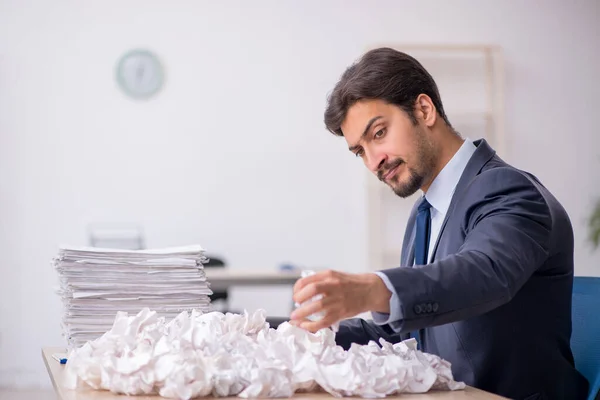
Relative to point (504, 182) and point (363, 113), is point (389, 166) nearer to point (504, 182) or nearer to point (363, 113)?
point (363, 113)

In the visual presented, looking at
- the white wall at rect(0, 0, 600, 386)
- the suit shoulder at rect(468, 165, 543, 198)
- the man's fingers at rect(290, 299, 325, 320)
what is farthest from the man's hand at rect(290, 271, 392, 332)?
the white wall at rect(0, 0, 600, 386)

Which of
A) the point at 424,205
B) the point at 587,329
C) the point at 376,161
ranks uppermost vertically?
the point at 376,161

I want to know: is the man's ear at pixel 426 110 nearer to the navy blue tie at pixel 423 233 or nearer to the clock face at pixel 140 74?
the navy blue tie at pixel 423 233

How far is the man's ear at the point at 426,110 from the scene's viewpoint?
1680 millimetres

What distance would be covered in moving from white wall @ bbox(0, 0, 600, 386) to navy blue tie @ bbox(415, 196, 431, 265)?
3.72 m

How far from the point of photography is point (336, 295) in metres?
0.95

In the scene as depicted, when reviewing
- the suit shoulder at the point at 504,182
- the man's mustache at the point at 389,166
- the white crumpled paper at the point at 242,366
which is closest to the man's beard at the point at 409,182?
the man's mustache at the point at 389,166

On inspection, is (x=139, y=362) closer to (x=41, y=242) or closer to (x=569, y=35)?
(x=41, y=242)

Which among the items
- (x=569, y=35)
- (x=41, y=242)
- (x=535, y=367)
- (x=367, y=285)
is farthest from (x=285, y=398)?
(x=569, y=35)

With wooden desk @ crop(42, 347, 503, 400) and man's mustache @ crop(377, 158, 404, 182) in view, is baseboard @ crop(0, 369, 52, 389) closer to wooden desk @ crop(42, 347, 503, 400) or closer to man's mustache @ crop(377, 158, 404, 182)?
man's mustache @ crop(377, 158, 404, 182)

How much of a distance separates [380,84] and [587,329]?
64cm

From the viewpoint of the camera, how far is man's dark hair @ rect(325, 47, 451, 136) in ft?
5.35

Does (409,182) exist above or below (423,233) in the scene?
above

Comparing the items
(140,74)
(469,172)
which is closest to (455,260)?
(469,172)
